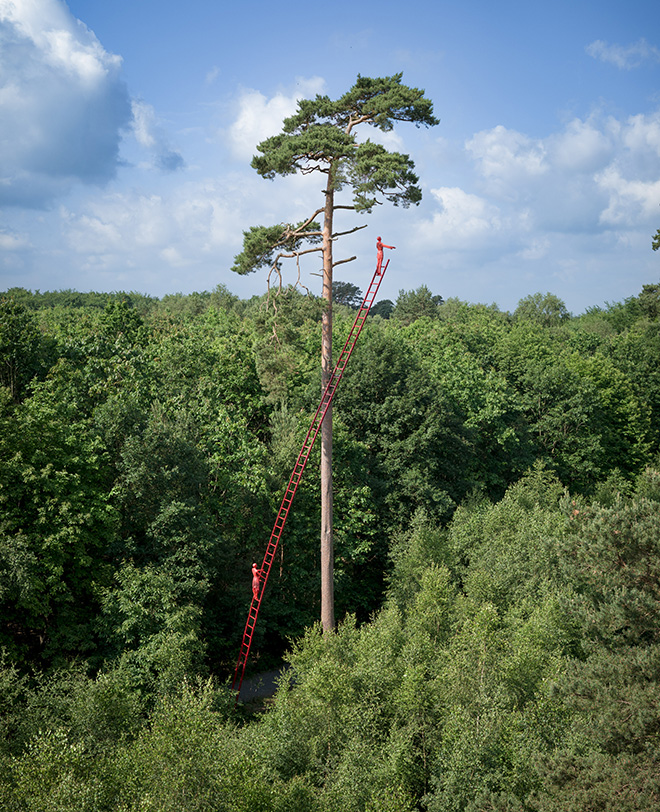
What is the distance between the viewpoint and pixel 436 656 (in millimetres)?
16391

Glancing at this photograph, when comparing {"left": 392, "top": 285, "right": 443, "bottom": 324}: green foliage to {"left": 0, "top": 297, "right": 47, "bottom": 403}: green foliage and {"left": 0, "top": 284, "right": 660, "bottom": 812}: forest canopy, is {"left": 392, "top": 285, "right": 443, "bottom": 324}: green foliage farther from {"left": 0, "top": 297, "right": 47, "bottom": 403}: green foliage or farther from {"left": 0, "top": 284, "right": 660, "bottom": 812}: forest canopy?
{"left": 0, "top": 297, "right": 47, "bottom": 403}: green foliage

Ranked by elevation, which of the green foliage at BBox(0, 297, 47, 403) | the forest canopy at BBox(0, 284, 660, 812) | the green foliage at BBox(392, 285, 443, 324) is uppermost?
the green foliage at BBox(392, 285, 443, 324)

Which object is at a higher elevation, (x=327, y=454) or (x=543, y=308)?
(x=543, y=308)

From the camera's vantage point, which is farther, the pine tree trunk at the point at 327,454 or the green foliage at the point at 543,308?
the green foliage at the point at 543,308

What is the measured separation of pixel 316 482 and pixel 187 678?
11.0 metres

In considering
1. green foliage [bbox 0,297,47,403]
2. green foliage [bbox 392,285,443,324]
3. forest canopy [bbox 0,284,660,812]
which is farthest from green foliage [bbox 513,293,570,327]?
green foliage [bbox 0,297,47,403]

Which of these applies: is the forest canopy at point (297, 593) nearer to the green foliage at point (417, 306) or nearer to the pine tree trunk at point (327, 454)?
the pine tree trunk at point (327, 454)

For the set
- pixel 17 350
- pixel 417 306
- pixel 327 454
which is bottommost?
pixel 327 454

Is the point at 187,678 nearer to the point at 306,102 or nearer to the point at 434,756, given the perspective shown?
the point at 434,756

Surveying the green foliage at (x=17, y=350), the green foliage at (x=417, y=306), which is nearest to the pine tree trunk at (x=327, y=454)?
the green foliage at (x=17, y=350)

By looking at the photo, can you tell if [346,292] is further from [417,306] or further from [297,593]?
[297,593]

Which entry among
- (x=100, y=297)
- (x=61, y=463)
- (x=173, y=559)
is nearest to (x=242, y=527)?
(x=173, y=559)

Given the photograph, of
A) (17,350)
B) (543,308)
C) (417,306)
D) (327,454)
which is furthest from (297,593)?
(543,308)

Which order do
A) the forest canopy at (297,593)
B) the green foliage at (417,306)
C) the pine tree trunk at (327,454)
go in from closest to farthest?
1. the forest canopy at (297,593)
2. the pine tree trunk at (327,454)
3. the green foliage at (417,306)
